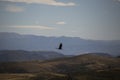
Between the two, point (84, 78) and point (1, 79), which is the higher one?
point (84, 78)

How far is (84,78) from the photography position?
121062mm

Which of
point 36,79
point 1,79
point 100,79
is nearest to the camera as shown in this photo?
point 100,79

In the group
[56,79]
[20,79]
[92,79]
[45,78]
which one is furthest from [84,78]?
[20,79]

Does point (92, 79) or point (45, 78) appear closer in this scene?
point (92, 79)

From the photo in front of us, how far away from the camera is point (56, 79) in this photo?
118 meters

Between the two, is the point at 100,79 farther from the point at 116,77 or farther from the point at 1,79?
the point at 1,79

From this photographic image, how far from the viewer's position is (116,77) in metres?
118

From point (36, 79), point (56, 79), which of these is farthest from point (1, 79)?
point (56, 79)

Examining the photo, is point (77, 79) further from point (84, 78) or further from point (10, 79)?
point (10, 79)

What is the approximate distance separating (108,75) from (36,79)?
33353 mm

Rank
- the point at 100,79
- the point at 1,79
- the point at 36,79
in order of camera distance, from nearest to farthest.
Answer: the point at 100,79, the point at 36,79, the point at 1,79

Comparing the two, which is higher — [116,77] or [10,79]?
[116,77]

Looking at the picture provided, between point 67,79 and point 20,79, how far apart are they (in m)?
27.6

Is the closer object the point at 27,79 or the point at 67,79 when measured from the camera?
the point at 67,79
